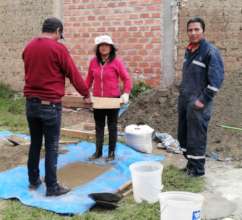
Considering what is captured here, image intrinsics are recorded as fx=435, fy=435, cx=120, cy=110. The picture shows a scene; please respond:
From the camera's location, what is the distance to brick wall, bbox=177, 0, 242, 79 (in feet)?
28.6

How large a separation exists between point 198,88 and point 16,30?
738 centimetres

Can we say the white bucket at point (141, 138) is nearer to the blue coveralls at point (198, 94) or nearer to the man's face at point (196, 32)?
the blue coveralls at point (198, 94)

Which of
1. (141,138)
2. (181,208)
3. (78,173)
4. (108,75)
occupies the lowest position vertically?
(78,173)

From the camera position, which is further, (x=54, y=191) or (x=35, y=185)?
(x=35, y=185)

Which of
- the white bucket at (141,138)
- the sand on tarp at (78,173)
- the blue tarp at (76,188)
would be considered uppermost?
the white bucket at (141,138)

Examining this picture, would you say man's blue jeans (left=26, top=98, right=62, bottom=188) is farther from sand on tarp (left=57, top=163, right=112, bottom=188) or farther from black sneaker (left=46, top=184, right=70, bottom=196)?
sand on tarp (left=57, top=163, right=112, bottom=188)

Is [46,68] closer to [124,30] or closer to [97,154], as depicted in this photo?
[97,154]

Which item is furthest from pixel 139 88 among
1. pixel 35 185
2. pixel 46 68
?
pixel 46 68

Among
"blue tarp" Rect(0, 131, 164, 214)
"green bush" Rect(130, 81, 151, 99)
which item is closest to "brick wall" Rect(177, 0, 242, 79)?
"green bush" Rect(130, 81, 151, 99)

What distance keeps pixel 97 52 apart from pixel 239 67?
3734mm

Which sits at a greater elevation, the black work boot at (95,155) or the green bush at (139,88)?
the green bush at (139,88)

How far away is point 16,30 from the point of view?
38.1 feet


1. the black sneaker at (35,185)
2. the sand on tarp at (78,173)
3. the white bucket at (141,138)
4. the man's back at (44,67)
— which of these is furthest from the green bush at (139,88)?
the man's back at (44,67)

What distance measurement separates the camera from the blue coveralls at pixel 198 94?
537 cm
